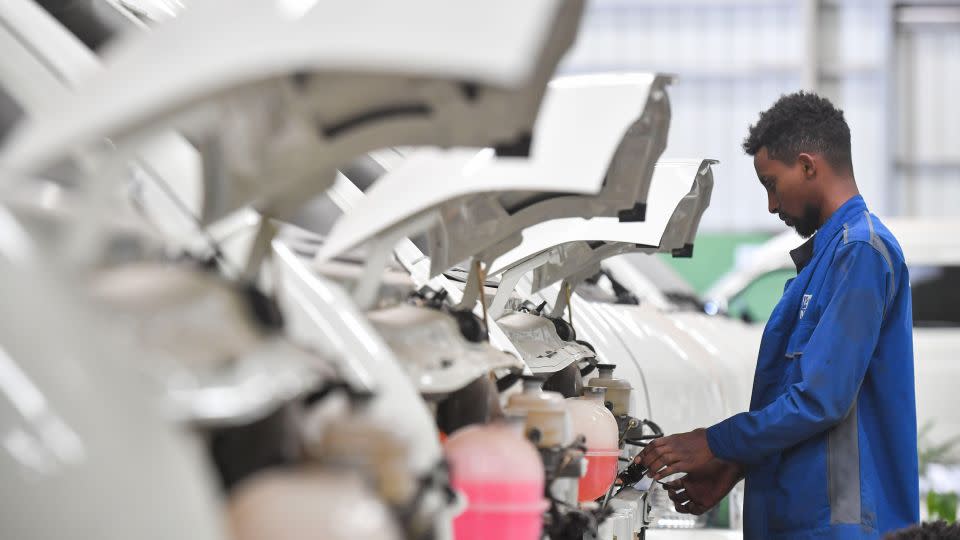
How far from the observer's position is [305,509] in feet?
4.15

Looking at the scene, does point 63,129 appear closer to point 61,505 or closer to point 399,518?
point 61,505

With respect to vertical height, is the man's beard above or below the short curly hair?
below

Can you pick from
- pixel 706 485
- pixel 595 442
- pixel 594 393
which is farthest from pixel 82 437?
pixel 706 485

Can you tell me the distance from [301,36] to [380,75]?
24 centimetres

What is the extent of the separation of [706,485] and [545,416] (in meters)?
1.43

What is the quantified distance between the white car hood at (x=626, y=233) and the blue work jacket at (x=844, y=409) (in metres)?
0.39

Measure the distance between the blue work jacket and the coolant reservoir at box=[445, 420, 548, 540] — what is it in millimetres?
1335

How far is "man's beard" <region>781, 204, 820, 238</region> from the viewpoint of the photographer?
10.9 ft

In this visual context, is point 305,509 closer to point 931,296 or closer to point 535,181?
point 535,181

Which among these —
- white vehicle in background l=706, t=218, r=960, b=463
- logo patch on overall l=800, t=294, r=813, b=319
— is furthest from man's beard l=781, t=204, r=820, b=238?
white vehicle in background l=706, t=218, r=960, b=463

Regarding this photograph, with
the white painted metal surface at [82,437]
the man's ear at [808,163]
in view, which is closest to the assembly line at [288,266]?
the white painted metal surface at [82,437]

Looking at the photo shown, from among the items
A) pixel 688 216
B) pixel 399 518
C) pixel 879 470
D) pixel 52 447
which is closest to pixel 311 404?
pixel 399 518

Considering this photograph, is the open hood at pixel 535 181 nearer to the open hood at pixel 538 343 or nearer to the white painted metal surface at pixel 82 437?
the open hood at pixel 538 343

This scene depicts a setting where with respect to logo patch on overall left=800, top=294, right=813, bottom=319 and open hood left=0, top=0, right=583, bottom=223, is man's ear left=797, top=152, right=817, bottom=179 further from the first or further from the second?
open hood left=0, top=0, right=583, bottom=223
